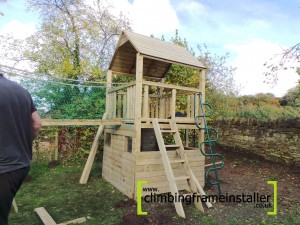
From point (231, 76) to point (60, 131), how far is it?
38.0 feet

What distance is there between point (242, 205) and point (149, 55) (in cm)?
379

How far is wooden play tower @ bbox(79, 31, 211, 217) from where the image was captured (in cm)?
493

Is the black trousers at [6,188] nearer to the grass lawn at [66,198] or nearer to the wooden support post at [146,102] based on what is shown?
the grass lawn at [66,198]

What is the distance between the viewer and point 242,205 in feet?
15.6

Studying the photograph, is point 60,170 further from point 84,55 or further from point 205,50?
point 205,50

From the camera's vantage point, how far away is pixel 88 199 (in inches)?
200

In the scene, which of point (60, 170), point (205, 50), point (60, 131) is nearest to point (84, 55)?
point (60, 131)

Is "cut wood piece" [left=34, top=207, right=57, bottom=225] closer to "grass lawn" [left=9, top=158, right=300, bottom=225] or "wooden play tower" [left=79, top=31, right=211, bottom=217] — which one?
"grass lawn" [left=9, top=158, right=300, bottom=225]

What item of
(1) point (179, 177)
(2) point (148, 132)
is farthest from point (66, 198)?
(1) point (179, 177)

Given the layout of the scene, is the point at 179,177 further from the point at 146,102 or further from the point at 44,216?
the point at 44,216

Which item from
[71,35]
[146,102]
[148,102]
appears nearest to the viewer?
[146,102]

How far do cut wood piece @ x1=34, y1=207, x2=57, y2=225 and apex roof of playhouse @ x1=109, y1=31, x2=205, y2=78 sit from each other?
12.1 ft
